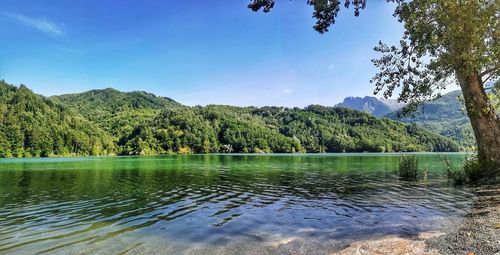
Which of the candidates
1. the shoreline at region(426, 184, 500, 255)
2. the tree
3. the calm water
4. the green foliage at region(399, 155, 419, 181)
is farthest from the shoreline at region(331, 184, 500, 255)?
the green foliage at region(399, 155, 419, 181)

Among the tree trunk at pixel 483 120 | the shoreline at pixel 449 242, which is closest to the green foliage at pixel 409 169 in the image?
the tree trunk at pixel 483 120

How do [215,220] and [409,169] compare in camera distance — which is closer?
[215,220]

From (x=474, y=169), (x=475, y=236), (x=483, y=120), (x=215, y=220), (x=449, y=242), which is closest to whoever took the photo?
(x=449, y=242)

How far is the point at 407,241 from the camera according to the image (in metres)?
10.9

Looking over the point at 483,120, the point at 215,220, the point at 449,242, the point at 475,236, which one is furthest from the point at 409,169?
the point at 449,242

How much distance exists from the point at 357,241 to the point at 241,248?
3.91 meters

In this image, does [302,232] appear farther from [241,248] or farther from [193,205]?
[193,205]

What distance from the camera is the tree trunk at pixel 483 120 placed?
23.5 metres

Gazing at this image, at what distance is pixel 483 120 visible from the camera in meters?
23.8

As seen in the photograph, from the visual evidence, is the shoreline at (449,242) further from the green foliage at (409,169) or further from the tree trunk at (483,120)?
the green foliage at (409,169)

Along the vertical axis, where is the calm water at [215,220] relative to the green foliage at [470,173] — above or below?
below

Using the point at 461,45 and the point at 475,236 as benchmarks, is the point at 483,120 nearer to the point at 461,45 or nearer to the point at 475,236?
the point at 461,45

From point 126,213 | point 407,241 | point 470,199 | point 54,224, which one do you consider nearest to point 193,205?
point 126,213

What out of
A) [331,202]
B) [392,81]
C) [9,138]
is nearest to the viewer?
[331,202]
